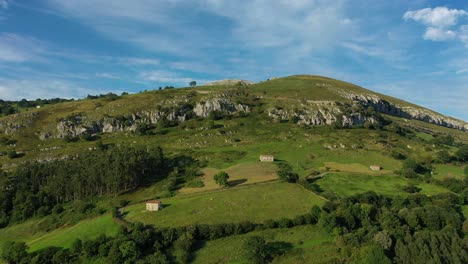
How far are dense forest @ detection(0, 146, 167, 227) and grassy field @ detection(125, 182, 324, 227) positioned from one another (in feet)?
66.6

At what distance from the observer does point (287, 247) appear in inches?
2633

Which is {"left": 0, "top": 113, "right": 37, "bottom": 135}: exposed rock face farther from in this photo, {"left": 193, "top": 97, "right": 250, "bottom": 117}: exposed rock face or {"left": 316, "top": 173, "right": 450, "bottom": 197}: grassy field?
{"left": 316, "top": 173, "right": 450, "bottom": 197}: grassy field

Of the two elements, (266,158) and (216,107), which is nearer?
(266,158)

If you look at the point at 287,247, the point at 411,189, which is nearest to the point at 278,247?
the point at 287,247

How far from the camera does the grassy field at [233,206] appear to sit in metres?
75.6

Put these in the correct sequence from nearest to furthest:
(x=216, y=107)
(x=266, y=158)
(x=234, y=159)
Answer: (x=266, y=158), (x=234, y=159), (x=216, y=107)

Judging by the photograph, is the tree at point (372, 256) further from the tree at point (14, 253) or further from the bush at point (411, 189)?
the tree at point (14, 253)

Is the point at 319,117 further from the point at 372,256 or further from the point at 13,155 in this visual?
the point at 13,155

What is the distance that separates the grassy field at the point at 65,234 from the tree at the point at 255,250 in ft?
97.2

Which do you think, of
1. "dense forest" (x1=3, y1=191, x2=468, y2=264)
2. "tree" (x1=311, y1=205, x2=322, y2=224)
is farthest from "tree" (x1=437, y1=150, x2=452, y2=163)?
"tree" (x1=311, y1=205, x2=322, y2=224)

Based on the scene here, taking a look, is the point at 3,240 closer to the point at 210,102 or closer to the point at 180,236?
the point at 180,236

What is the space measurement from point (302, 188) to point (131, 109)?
406 ft

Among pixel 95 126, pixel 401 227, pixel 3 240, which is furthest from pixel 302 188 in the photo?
pixel 95 126

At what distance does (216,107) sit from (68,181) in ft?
332
